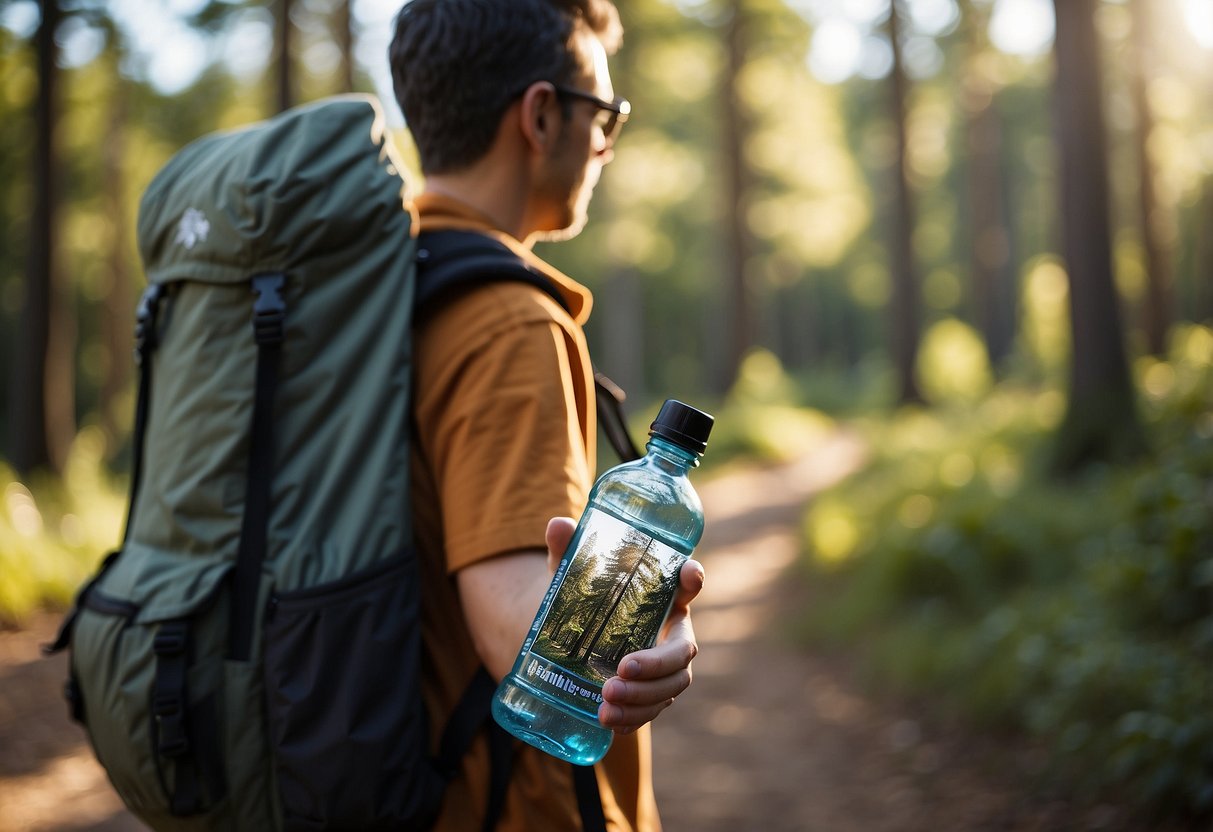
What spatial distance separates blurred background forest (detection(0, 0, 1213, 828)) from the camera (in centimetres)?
542

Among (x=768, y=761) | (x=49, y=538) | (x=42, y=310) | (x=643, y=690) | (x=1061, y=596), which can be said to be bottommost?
(x=49, y=538)

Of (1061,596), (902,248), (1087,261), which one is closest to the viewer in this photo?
(1061,596)

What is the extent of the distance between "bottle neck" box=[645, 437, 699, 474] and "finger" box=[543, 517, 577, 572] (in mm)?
174

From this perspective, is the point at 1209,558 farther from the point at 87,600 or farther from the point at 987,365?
the point at 987,365

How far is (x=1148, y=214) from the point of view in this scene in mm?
17172

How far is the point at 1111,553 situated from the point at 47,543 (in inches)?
321

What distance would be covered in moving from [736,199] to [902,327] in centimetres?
474

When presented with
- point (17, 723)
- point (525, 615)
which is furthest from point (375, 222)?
point (17, 723)

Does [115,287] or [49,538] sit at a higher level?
[49,538]

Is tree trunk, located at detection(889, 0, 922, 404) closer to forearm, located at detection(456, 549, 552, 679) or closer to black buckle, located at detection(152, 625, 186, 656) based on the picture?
forearm, located at detection(456, 549, 552, 679)

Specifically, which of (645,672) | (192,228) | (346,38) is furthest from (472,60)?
(346,38)

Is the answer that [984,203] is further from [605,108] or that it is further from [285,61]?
[605,108]

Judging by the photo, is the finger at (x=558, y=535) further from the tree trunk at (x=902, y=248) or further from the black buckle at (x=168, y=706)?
the tree trunk at (x=902, y=248)

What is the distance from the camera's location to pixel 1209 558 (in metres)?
5.00
